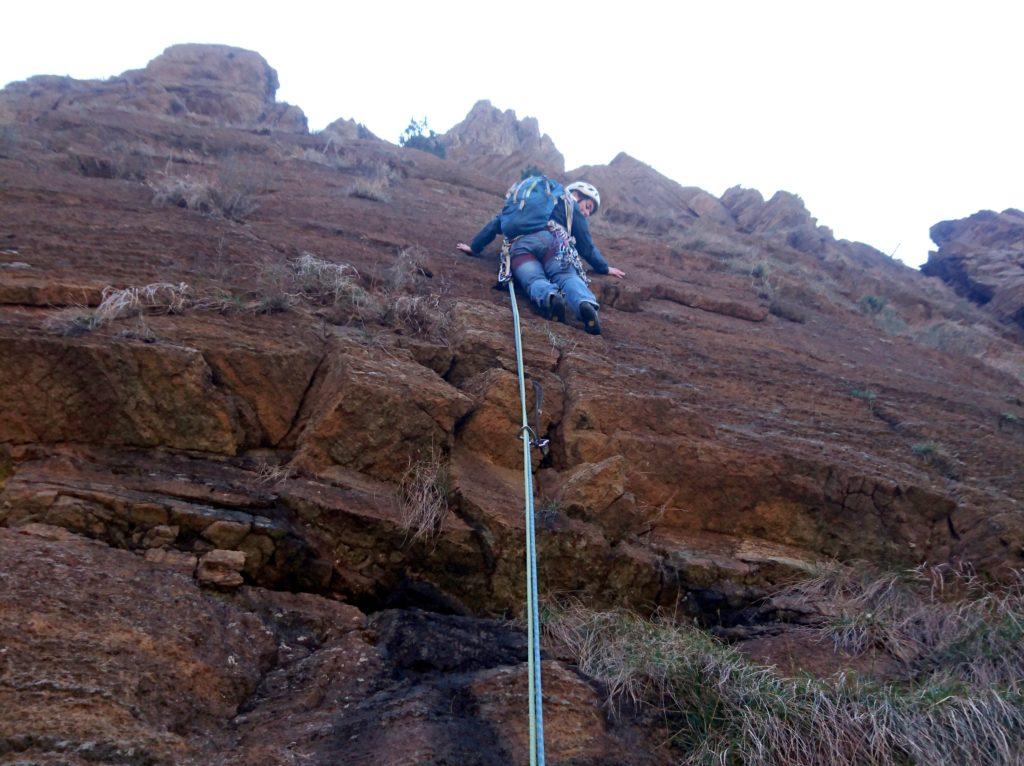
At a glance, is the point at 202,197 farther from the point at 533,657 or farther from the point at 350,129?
the point at 350,129

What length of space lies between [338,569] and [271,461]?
82 cm

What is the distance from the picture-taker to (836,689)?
3.43 meters

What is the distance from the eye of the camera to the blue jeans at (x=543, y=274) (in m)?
7.00

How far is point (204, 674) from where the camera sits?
312cm

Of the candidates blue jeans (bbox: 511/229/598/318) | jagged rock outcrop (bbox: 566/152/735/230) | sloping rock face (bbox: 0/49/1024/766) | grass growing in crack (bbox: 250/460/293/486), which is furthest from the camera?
jagged rock outcrop (bbox: 566/152/735/230)

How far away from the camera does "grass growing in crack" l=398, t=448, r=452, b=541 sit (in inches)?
174

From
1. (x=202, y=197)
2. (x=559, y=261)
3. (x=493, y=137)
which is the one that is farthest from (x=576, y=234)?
(x=493, y=137)

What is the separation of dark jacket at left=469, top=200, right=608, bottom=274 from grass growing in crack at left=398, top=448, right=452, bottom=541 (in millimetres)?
4042

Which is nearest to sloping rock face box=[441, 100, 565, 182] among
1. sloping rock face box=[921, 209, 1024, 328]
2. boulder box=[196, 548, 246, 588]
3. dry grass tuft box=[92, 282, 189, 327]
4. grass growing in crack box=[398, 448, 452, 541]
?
sloping rock face box=[921, 209, 1024, 328]

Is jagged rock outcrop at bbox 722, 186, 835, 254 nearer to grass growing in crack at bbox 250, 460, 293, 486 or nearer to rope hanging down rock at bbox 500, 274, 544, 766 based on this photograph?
rope hanging down rock at bbox 500, 274, 544, 766

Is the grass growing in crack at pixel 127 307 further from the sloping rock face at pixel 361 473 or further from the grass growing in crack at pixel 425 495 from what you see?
the grass growing in crack at pixel 425 495

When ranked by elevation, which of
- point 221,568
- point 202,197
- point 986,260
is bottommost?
point 221,568

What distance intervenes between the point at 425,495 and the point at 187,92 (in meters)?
16.1

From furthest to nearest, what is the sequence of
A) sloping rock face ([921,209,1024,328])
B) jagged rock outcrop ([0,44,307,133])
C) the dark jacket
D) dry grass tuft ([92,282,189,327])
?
sloping rock face ([921,209,1024,328]), jagged rock outcrop ([0,44,307,133]), the dark jacket, dry grass tuft ([92,282,189,327])
